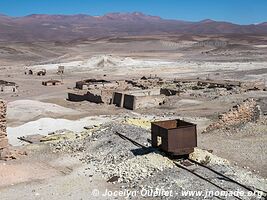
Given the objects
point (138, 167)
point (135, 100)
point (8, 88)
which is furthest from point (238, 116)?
point (8, 88)

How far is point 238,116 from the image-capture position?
63.1 ft

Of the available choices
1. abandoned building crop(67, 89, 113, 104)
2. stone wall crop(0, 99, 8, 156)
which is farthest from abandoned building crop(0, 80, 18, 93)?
stone wall crop(0, 99, 8, 156)

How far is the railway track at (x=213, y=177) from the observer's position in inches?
437

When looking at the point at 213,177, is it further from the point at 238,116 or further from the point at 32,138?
the point at 32,138

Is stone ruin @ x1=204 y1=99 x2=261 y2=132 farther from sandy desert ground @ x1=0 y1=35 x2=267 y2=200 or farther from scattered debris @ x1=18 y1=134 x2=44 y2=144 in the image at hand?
scattered debris @ x1=18 y1=134 x2=44 y2=144

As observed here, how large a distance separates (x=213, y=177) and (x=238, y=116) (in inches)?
300

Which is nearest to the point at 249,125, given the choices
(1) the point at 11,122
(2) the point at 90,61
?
(1) the point at 11,122

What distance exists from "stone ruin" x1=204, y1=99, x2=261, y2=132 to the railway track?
525 centimetres

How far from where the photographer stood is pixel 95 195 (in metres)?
11.7

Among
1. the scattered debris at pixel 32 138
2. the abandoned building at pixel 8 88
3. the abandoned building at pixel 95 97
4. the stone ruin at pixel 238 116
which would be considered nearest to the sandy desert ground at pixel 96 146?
the scattered debris at pixel 32 138

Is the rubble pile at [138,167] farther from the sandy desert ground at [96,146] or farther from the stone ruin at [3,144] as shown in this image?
the stone ruin at [3,144]

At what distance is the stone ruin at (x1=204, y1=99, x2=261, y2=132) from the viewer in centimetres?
1872

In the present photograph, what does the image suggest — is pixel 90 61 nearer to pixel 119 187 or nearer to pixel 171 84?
pixel 171 84

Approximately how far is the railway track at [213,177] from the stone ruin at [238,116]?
5.25m
